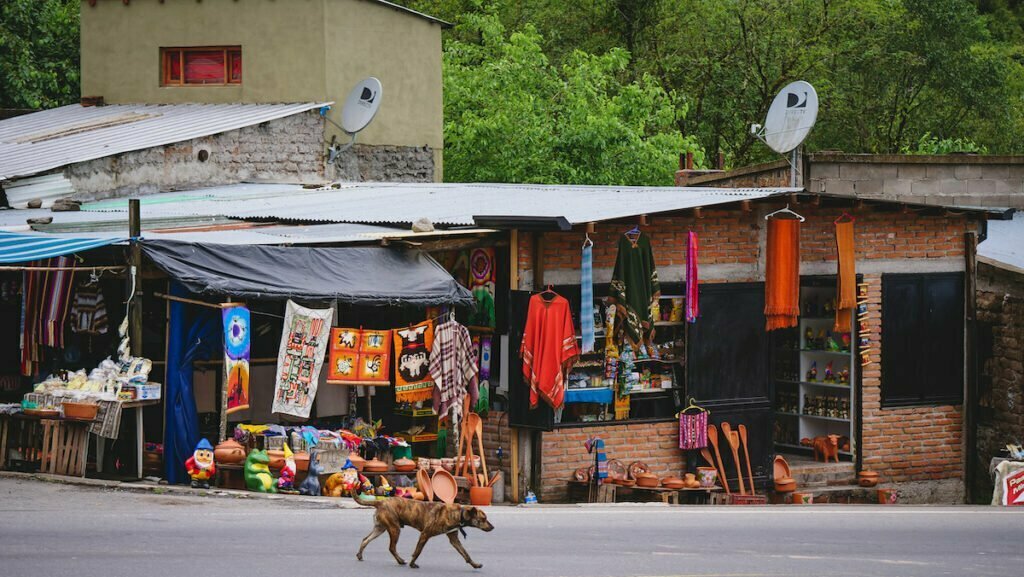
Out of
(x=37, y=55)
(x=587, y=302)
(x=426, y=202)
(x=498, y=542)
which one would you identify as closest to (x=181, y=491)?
(x=498, y=542)

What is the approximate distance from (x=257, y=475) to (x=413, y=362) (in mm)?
2146

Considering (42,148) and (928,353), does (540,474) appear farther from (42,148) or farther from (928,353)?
(42,148)

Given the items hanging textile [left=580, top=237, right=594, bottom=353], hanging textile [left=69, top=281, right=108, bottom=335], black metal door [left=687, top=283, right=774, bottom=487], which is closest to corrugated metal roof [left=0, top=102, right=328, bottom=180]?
hanging textile [left=69, top=281, right=108, bottom=335]

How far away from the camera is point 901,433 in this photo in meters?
17.2

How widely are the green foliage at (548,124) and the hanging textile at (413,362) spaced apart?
15850 mm

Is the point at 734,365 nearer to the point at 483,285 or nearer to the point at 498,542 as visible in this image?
the point at 483,285

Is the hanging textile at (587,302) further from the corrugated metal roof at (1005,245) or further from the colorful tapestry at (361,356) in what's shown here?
the corrugated metal roof at (1005,245)

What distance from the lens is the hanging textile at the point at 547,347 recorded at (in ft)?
47.0

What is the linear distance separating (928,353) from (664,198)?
13.2 ft

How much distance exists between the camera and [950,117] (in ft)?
126

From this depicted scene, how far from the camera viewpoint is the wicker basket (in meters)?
12.7

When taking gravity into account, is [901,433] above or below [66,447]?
below

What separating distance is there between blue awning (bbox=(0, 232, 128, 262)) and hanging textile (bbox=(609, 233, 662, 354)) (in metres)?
5.24

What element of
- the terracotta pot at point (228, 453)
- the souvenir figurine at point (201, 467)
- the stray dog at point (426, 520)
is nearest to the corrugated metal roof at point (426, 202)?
the terracotta pot at point (228, 453)
